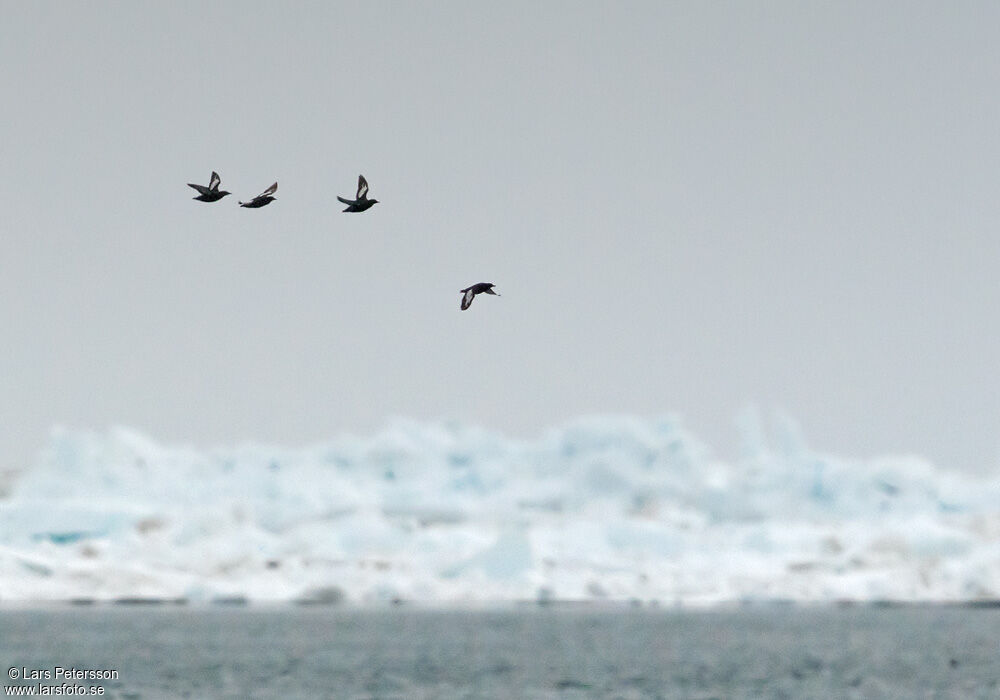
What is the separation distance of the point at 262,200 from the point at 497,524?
159833 mm

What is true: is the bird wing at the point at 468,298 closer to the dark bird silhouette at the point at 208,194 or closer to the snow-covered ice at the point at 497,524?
the dark bird silhouette at the point at 208,194

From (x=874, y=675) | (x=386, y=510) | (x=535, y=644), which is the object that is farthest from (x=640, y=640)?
(x=386, y=510)

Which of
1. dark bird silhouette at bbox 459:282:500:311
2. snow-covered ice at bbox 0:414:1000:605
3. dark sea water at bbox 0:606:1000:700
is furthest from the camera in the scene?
snow-covered ice at bbox 0:414:1000:605

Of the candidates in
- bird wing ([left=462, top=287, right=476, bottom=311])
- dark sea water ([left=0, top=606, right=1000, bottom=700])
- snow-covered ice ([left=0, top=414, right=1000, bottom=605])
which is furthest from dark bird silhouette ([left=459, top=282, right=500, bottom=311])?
snow-covered ice ([left=0, top=414, right=1000, bottom=605])

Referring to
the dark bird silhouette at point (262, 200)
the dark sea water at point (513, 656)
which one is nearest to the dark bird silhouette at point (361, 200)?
the dark bird silhouette at point (262, 200)

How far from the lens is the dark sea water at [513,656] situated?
2399 inches

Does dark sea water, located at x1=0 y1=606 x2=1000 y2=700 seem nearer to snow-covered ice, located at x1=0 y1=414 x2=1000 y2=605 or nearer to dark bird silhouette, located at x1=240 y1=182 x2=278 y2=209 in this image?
snow-covered ice, located at x1=0 y1=414 x2=1000 y2=605

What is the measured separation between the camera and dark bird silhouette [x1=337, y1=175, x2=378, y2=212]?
13.3m

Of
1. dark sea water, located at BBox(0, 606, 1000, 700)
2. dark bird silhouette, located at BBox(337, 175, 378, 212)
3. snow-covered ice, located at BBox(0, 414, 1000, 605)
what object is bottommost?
dark sea water, located at BBox(0, 606, 1000, 700)

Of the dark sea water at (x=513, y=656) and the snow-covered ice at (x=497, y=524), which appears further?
the snow-covered ice at (x=497, y=524)

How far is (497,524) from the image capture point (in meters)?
171

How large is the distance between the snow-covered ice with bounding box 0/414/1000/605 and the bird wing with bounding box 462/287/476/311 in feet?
418

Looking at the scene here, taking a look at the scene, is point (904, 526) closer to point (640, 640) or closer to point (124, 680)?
point (640, 640)

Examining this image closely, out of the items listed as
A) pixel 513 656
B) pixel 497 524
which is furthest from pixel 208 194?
pixel 497 524
